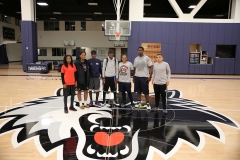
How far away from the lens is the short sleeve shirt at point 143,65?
5.34 m

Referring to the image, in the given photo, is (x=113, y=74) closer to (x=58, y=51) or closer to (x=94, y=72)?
(x=94, y=72)

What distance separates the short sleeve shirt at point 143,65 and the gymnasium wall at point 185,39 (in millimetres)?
9313

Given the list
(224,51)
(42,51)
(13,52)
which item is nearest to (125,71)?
(224,51)

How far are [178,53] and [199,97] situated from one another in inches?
307

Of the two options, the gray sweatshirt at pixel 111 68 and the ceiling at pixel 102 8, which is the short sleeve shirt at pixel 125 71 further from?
the ceiling at pixel 102 8

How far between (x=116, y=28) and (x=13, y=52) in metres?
19.2

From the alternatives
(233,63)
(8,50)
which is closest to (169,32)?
(233,63)

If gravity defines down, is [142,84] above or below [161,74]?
below

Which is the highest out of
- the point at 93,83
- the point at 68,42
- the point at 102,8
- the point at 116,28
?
the point at 102,8

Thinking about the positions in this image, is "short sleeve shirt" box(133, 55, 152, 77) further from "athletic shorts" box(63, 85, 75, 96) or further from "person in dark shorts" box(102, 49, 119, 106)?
"athletic shorts" box(63, 85, 75, 96)

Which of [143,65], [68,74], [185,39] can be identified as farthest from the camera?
[185,39]

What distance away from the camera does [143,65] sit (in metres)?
5.36

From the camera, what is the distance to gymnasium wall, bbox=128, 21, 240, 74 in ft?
48.0

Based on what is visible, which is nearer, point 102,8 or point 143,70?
point 143,70
